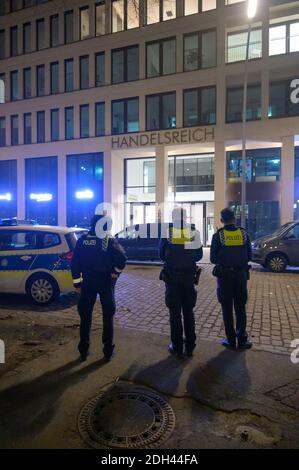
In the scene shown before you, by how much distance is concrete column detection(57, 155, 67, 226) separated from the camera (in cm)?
2520

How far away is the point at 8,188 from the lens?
88.8 ft

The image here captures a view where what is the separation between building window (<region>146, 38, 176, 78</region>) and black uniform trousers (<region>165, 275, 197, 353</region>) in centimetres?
2127

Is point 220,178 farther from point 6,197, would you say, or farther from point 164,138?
point 6,197

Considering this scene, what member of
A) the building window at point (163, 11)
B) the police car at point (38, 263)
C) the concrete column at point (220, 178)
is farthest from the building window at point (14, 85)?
the police car at point (38, 263)

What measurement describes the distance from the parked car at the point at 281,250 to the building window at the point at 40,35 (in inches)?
924

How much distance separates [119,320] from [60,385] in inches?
99.5

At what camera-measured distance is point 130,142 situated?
2333 centimetres

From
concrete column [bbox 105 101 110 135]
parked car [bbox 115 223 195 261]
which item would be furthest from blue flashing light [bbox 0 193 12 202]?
parked car [bbox 115 223 195 261]

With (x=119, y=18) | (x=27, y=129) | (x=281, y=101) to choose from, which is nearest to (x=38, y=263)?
(x=281, y=101)

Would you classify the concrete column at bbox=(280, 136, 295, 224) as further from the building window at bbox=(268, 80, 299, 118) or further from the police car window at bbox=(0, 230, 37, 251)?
Answer: the police car window at bbox=(0, 230, 37, 251)

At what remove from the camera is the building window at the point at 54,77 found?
84.4ft
